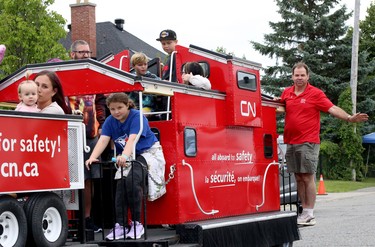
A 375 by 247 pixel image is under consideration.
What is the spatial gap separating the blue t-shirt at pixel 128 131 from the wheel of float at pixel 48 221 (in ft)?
4.79

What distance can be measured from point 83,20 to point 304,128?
30.4 m

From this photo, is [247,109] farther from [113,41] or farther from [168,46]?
[113,41]

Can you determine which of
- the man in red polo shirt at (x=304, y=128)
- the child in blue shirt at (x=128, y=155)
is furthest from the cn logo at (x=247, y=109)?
the child in blue shirt at (x=128, y=155)

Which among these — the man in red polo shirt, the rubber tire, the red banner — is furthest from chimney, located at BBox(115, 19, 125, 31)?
the rubber tire

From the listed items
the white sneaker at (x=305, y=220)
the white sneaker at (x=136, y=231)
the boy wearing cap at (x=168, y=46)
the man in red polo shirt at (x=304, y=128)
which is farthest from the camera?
the white sneaker at (x=305, y=220)

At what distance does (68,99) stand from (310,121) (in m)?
3.68

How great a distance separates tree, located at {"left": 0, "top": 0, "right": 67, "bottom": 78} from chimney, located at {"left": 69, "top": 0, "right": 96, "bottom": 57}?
6334mm

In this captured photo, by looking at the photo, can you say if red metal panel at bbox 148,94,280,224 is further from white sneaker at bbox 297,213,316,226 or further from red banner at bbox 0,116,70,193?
red banner at bbox 0,116,70,193

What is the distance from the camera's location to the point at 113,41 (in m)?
50.9

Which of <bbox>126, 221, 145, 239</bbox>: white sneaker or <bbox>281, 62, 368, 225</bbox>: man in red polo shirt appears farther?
<bbox>281, 62, 368, 225</bbox>: man in red polo shirt

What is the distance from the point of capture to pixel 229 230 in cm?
872

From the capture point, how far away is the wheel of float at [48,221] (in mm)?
6172

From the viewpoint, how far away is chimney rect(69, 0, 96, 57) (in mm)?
39281

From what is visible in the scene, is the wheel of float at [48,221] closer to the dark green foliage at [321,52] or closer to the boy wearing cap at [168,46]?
the boy wearing cap at [168,46]
